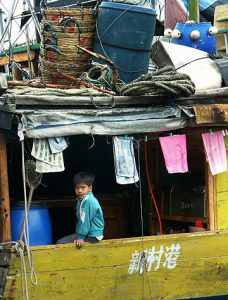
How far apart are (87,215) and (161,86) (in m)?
1.75

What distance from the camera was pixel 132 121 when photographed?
6652mm

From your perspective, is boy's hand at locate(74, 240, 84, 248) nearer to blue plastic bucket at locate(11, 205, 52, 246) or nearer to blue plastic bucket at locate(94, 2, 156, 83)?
blue plastic bucket at locate(11, 205, 52, 246)

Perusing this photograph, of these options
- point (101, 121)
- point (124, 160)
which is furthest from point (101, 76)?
point (124, 160)

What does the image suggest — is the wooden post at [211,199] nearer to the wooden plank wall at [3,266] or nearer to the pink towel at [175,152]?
the pink towel at [175,152]

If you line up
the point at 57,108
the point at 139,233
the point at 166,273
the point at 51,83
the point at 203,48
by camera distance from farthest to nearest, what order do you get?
the point at 203,48 → the point at 139,233 → the point at 51,83 → the point at 166,273 → the point at 57,108

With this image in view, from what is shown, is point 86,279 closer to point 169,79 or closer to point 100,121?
point 100,121

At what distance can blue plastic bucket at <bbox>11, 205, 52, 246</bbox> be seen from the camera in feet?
22.0

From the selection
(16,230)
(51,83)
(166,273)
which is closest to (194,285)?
(166,273)

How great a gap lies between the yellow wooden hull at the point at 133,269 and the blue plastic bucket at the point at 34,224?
1.47 feet

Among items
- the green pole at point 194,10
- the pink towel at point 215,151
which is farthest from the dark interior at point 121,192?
the green pole at point 194,10

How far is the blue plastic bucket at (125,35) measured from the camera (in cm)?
770

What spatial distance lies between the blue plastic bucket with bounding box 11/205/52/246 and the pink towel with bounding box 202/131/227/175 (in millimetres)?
2237

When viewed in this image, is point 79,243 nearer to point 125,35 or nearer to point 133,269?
point 133,269

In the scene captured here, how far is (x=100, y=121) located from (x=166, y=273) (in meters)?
2.12
